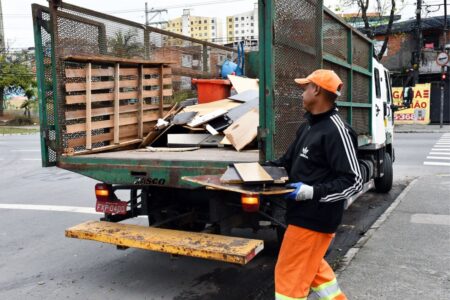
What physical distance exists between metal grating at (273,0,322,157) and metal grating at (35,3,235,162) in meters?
2.27

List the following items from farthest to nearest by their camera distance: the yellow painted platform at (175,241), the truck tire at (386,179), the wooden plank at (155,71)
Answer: the truck tire at (386,179) < the wooden plank at (155,71) < the yellow painted platform at (175,241)

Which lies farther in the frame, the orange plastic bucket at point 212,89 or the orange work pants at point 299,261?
the orange plastic bucket at point 212,89

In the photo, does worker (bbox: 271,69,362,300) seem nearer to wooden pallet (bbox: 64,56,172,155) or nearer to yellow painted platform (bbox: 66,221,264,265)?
yellow painted platform (bbox: 66,221,264,265)

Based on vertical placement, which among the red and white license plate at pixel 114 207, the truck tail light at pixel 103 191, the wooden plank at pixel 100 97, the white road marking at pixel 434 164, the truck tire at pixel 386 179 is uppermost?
the wooden plank at pixel 100 97

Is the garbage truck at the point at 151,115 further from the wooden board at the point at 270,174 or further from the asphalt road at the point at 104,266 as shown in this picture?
the asphalt road at the point at 104,266

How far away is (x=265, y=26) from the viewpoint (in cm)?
397

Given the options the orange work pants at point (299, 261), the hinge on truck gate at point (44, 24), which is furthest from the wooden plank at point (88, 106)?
the orange work pants at point (299, 261)

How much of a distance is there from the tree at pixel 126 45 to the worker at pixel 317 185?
10.8 ft

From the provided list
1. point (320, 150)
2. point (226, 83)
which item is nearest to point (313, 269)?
point (320, 150)

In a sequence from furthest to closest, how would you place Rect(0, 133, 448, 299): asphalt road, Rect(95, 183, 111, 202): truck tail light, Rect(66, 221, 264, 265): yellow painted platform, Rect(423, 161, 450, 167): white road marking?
Rect(423, 161, 450, 167): white road marking → Rect(95, 183, 111, 202): truck tail light → Rect(0, 133, 448, 299): asphalt road → Rect(66, 221, 264, 265): yellow painted platform

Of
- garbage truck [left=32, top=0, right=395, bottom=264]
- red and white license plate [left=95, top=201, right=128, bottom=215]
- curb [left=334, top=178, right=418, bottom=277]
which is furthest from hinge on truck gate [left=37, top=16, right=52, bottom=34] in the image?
curb [left=334, top=178, right=418, bottom=277]

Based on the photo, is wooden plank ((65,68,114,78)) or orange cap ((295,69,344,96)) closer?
orange cap ((295,69,344,96))

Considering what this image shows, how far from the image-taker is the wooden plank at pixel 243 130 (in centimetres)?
500

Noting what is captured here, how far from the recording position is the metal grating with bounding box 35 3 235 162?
4918 millimetres
